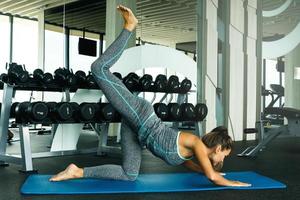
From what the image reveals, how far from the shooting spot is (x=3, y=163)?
3.07 m

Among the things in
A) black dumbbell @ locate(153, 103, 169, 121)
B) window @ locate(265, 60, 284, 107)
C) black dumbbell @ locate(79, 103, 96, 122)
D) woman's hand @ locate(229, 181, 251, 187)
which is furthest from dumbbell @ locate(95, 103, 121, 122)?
window @ locate(265, 60, 284, 107)

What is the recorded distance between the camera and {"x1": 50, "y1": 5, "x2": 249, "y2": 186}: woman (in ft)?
6.84

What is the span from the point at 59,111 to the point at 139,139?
1.03 metres

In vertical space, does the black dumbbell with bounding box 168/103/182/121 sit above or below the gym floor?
above

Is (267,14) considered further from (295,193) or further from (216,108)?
(295,193)

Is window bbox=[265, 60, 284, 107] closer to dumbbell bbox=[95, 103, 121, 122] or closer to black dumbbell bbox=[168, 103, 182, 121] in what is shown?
black dumbbell bbox=[168, 103, 182, 121]

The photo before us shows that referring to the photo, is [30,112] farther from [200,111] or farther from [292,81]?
[292,81]

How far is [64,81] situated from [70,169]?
1348 mm

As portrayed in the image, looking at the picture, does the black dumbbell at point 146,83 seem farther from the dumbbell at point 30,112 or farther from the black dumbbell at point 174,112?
the dumbbell at point 30,112

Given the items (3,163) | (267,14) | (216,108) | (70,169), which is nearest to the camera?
(70,169)

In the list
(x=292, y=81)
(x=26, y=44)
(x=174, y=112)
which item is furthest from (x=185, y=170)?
(x=292, y=81)

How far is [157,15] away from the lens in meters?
5.73

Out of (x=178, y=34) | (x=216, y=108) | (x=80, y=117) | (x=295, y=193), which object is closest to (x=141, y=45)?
(x=178, y=34)

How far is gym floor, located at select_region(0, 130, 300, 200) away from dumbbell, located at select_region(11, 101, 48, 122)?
1.31 feet
